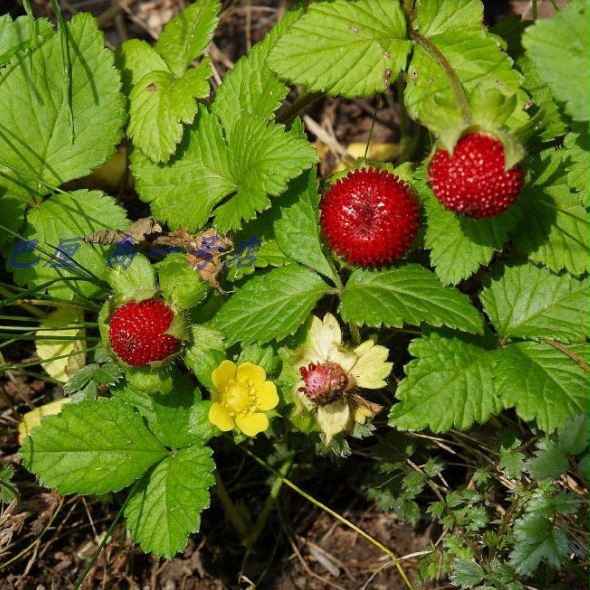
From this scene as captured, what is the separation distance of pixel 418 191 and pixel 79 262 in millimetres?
1112

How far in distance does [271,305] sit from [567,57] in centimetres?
100

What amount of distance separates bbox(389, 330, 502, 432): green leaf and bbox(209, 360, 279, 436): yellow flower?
0.35m

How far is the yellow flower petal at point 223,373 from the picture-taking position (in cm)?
204

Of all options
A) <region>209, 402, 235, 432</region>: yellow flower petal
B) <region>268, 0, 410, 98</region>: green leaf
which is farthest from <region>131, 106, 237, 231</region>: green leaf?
<region>209, 402, 235, 432</region>: yellow flower petal

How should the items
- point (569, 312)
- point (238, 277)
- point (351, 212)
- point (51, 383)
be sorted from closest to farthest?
point (351, 212) < point (569, 312) < point (238, 277) < point (51, 383)

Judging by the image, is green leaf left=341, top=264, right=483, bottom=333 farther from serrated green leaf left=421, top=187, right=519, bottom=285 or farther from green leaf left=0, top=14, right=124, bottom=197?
green leaf left=0, top=14, right=124, bottom=197

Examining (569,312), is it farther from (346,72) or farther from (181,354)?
(181,354)

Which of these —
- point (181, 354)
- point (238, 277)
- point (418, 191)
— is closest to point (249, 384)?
point (181, 354)

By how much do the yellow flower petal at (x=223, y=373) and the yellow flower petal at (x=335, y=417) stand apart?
27 cm

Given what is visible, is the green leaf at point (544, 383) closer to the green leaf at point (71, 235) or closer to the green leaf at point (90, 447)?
the green leaf at point (90, 447)

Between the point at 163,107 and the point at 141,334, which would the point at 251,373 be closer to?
the point at 141,334

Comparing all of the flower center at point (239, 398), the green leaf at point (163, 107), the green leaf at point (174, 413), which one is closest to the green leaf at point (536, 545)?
the flower center at point (239, 398)

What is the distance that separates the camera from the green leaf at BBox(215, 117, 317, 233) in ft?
6.97

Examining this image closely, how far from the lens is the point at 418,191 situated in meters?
2.14
